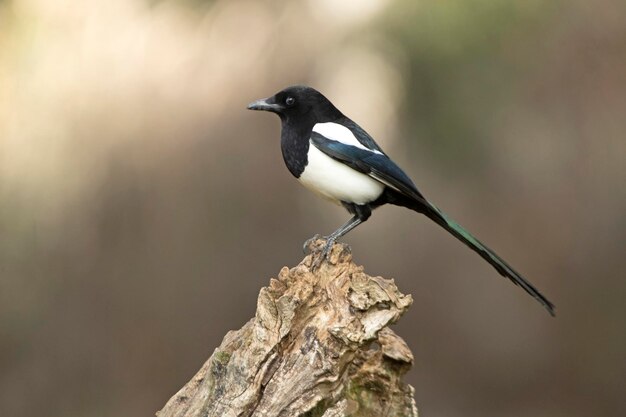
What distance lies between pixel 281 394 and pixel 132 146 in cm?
253

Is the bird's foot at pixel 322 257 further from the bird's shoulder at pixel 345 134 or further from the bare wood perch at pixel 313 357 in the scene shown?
the bird's shoulder at pixel 345 134

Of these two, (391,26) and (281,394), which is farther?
(391,26)

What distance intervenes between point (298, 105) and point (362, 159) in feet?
0.86

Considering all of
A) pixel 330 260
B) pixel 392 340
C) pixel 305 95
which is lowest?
pixel 392 340

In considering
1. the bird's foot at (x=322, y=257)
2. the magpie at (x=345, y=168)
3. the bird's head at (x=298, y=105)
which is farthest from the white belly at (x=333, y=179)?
the bird's foot at (x=322, y=257)

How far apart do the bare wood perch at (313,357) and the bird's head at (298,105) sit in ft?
1.77

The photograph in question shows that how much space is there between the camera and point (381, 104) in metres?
4.31

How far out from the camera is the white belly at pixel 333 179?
2.57 metres

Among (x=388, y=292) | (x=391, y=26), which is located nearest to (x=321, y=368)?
(x=388, y=292)

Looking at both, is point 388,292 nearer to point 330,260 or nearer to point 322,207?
point 330,260

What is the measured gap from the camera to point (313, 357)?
2107 mm

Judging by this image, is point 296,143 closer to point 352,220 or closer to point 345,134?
point 345,134

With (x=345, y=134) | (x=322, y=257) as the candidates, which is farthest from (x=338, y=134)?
(x=322, y=257)

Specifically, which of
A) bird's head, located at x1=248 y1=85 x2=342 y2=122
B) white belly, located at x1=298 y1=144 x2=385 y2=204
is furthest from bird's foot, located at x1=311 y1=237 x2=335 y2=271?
bird's head, located at x1=248 y1=85 x2=342 y2=122
